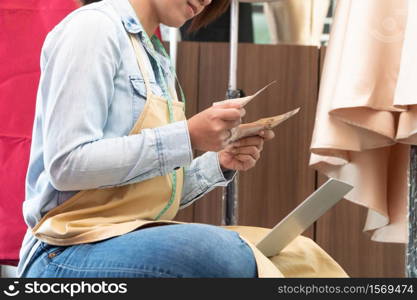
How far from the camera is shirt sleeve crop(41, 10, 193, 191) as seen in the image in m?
0.98

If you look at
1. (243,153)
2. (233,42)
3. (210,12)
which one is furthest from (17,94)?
(243,153)

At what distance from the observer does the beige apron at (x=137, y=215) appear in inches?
38.3

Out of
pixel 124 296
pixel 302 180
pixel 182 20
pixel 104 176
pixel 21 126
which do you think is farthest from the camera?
pixel 302 180

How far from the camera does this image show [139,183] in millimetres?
1062

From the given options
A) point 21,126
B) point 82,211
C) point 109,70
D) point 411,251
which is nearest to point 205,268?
point 82,211

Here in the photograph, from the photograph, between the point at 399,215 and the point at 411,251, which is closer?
the point at 411,251

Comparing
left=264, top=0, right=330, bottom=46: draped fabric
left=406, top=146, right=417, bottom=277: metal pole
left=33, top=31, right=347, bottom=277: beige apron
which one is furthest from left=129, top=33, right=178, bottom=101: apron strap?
left=264, top=0, right=330, bottom=46: draped fabric

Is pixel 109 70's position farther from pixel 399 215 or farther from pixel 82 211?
pixel 399 215

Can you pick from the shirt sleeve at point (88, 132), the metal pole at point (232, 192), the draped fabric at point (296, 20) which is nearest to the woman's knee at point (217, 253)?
the shirt sleeve at point (88, 132)

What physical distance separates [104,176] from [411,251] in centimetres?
78

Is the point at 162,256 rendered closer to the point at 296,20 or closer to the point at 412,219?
the point at 412,219

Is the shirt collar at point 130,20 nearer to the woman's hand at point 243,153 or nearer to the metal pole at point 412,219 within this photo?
the woman's hand at point 243,153

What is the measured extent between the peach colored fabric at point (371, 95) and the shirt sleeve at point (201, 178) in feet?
1.08

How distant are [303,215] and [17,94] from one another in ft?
3.61
